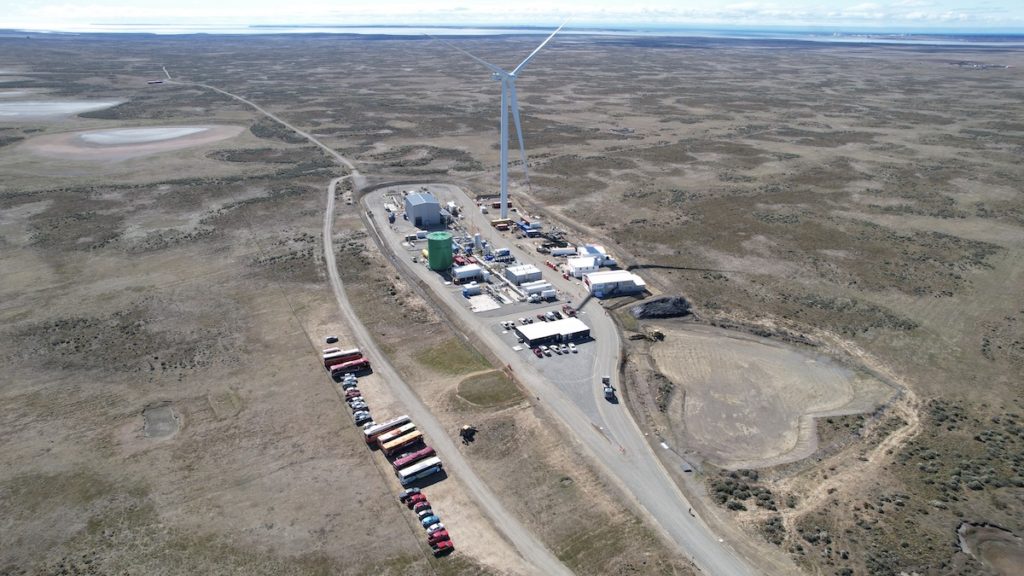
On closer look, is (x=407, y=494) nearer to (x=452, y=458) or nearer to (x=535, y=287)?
(x=452, y=458)

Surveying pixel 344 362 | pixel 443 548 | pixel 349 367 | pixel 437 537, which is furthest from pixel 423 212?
pixel 443 548

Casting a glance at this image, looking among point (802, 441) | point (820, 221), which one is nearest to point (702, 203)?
→ point (820, 221)

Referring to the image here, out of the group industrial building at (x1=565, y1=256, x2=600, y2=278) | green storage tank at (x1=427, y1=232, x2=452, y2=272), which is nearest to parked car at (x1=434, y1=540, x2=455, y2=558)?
industrial building at (x1=565, y1=256, x2=600, y2=278)

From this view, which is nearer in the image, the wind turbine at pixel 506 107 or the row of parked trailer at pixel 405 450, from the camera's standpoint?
the row of parked trailer at pixel 405 450

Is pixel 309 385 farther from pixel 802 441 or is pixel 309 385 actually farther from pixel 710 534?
pixel 802 441

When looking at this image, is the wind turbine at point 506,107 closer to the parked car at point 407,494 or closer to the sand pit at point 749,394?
the sand pit at point 749,394

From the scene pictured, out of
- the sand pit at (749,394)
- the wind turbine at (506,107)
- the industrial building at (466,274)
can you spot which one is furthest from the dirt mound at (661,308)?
the wind turbine at (506,107)
